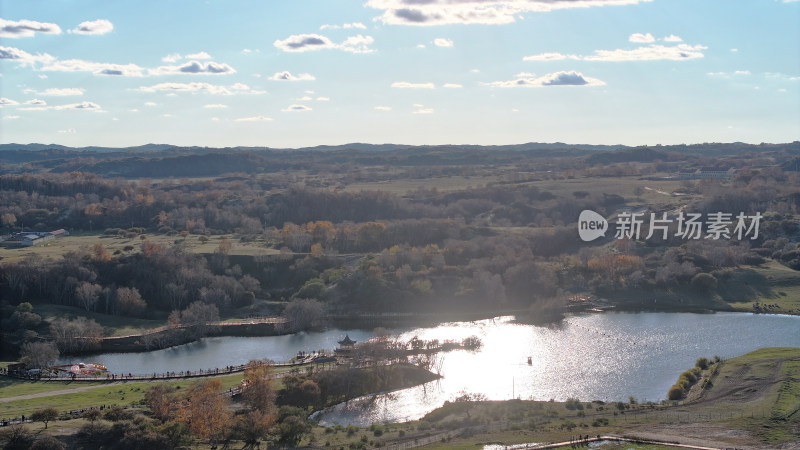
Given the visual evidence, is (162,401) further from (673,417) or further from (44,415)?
(673,417)

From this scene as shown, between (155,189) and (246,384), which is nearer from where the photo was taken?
(246,384)

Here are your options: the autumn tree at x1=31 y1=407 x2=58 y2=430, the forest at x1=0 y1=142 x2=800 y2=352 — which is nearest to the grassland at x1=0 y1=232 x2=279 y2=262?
the forest at x1=0 y1=142 x2=800 y2=352

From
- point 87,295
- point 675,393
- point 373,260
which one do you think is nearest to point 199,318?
point 87,295

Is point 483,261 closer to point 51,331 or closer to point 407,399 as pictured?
point 407,399

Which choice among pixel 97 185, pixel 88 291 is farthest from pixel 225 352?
pixel 97 185

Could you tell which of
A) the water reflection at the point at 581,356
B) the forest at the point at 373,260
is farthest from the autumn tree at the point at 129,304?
the water reflection at the point at 581,356

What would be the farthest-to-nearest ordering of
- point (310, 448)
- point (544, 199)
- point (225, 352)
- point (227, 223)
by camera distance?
point (544, 199) → point (227, 223) → point (225, 352) → point (310, 448)
